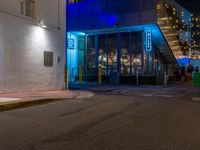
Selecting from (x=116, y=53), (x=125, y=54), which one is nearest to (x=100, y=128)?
(x=125, y=54)

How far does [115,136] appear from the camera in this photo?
654cm

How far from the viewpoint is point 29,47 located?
52.0ft

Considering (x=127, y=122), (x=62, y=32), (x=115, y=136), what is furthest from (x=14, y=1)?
(x=115, y=136)

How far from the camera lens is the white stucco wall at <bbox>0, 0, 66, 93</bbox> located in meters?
14.4

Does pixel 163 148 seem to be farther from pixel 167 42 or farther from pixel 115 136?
pixel 167 42

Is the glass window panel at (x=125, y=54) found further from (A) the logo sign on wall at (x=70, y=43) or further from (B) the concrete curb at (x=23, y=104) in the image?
(B) the concrete curb at (x=23, y=104)

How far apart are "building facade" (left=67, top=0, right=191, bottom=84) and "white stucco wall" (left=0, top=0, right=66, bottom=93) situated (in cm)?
831

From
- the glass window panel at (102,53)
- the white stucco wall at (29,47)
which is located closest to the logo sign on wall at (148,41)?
the glass window panel at (102,53)

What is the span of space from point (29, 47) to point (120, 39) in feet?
45.1

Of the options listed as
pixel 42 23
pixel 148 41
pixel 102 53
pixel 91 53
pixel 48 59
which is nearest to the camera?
pixel 42 23

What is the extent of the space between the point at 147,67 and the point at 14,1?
49.1ft

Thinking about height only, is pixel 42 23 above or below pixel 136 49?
above

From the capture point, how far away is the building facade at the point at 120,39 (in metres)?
25.2

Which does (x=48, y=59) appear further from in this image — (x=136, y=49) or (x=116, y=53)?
(x=116, y=53)
